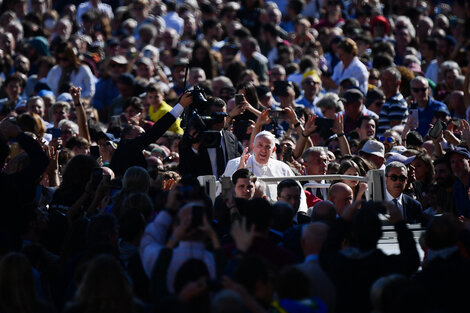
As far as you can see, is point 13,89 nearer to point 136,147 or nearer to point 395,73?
point 395,73

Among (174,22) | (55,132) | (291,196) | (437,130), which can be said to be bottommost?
(55,132)

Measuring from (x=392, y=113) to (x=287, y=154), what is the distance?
200 cm

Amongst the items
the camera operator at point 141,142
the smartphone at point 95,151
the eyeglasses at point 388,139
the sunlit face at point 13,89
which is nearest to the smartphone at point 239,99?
the camera operator at point 141,142

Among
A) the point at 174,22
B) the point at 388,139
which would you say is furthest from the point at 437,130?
the point at 174,22

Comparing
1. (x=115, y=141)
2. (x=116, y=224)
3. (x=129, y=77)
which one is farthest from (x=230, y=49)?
(x=116, y=224)

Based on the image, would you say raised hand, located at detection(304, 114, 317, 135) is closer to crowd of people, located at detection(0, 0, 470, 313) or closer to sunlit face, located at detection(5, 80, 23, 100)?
crowd of people, located at detection(0, 0, 470, 313)

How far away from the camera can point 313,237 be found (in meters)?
6.29

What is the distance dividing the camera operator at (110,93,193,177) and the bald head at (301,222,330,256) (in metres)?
3.06

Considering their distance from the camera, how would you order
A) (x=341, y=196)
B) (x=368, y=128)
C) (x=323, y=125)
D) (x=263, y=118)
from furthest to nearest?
(x=368, y=128) < (x=323, y=125) < (x=263, y=118) < (x=341, y=196)

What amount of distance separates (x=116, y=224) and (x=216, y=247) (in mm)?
927

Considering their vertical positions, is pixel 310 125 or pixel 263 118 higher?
pixel 263 118

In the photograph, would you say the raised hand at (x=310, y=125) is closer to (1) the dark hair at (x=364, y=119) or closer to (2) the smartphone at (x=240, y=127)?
(2) the smartphone at (x=240, y=127)

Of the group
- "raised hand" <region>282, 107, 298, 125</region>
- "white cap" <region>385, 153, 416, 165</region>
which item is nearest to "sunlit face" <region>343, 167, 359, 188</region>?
"white cap" <region>385, 153, 416, 165</region>

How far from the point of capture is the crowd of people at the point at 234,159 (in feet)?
19.4
